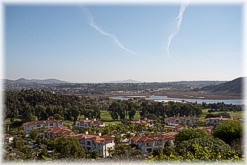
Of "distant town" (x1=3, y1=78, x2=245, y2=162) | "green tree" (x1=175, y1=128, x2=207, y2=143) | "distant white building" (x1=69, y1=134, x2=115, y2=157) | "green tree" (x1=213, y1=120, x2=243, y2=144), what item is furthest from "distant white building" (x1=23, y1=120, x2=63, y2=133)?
"green tree" (x1=213, y1=120, x2=243, y2=144)

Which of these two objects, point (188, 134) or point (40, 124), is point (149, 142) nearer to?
point (188, 134)

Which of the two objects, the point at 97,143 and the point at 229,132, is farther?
the point at 97,143

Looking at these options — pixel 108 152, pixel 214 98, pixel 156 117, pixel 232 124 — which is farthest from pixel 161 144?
pixel 214 98

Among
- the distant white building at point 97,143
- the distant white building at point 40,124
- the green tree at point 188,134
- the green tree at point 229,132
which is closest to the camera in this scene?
the green tree at point 229,132

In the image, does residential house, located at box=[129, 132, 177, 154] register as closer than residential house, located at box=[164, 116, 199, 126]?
Yes

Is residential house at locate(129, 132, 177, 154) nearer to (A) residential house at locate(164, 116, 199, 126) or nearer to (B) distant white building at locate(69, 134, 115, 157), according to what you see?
(B) distant white building at locate(69, 134, 115, 157)

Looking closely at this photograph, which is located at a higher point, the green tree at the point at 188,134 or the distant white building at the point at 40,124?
the green tree at the point at 188,134

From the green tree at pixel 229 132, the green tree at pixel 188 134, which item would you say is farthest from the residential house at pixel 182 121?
the green tree at pixel 229 132

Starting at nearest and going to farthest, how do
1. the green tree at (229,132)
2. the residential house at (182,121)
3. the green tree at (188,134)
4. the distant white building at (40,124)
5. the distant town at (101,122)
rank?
1. the green tree at (229,132)
2. the green tree at (188,134)
3. the distant town at (101,122)
4. the distant white building at (40,124)
5. the residential house at (182,121)

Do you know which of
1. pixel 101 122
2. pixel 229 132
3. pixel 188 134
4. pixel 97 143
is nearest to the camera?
pixel 229 132

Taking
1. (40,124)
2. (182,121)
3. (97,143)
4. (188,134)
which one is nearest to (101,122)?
(40,124)

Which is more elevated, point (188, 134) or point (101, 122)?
point (188, 134)

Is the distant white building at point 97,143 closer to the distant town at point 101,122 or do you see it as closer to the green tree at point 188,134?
the distant town at point 101,122
